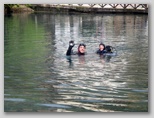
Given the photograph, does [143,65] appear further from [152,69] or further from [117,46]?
[117,46]

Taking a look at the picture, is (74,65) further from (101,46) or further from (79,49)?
(101,46)

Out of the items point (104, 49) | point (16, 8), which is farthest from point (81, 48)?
point (16, 8)

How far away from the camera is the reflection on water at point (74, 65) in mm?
5805

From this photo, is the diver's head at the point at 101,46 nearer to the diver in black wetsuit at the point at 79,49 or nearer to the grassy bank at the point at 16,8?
the diver in black wetsuit at the point at 79,49

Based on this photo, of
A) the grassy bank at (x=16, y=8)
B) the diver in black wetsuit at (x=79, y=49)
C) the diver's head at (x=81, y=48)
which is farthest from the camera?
the diver's head at (x=81, y=48)

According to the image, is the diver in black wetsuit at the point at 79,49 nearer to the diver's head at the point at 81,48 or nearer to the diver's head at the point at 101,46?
the diver's head at the point at 81,48

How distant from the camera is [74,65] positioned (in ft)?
22.4

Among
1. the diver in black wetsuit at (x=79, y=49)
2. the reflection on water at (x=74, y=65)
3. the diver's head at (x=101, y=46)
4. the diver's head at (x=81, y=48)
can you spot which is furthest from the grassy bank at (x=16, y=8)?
→ the diver's head at (x=101, y=46)

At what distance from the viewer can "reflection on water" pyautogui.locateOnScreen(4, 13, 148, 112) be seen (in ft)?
19.0

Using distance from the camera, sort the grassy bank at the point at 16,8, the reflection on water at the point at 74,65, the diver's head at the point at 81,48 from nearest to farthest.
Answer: the reflection on water at the point at 74,65, the grassy bank at the point at 16,8, the diver's head at the point at 81,48

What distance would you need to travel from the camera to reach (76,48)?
22.2 feet

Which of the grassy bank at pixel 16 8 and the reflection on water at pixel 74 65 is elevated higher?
the grassy bank at pixel 16 8

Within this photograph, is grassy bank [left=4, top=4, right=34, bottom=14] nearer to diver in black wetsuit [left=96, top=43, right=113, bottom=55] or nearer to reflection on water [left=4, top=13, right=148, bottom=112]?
reflection on water [left=4, top=13, right=148, bottom=112]

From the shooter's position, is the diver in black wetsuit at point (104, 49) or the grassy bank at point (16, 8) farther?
the diver in black wetsuit at point (104, 49)
